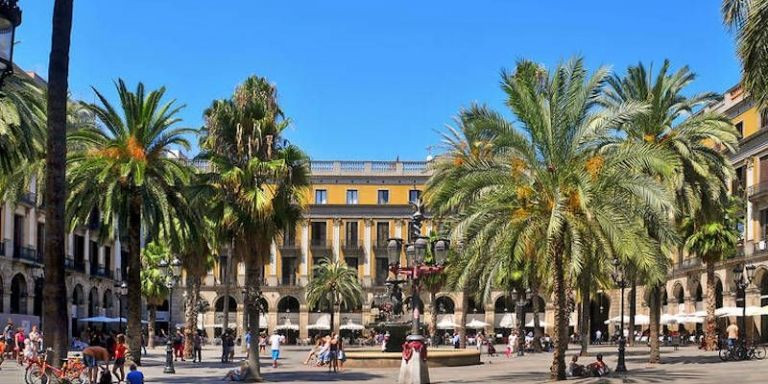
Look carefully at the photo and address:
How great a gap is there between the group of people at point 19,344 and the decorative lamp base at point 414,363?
48.1 feet

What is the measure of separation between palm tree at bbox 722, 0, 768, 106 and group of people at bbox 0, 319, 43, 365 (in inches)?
991

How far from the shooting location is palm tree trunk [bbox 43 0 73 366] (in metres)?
14.3

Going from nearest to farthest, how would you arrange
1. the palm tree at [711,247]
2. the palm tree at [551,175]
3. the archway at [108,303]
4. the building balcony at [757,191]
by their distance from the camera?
the palm tree at [551,175]
the palm tree at [711,247]
the building balcony at [757,191]
the archway at [108,303]

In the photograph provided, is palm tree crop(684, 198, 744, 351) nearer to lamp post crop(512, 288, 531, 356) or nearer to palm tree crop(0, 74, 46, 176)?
lamp post crop(512, 288, 531, 356)

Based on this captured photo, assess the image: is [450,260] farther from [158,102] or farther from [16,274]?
[16,274]

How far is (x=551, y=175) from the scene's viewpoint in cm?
2422

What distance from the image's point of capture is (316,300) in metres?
76.2

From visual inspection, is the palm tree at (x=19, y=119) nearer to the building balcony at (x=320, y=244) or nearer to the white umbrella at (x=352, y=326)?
the white umbrella at (x=352, y=326)

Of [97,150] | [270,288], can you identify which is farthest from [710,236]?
[270,288]

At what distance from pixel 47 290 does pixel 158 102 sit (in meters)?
14.8

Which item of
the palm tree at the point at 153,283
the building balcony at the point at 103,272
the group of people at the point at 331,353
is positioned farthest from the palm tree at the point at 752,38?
the building balcony at the point at 103,272

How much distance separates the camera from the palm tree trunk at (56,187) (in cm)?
1430

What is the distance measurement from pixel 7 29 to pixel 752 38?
511 inches

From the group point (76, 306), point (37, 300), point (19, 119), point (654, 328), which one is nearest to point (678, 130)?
point (654, 328)
